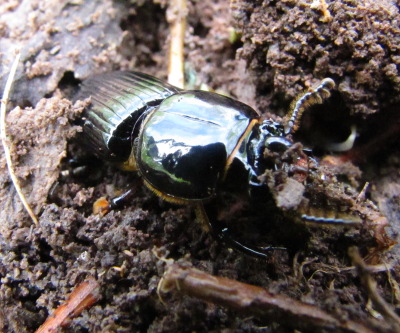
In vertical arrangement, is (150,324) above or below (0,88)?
below

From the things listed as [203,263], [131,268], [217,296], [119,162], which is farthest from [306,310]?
[119,162]

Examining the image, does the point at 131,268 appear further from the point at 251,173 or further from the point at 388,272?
the point at 388,272

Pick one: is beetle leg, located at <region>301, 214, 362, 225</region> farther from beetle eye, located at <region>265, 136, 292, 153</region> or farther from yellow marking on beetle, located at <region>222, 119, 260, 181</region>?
yellow marking on beetle, located at <region>222, 119, 260, 181</region>

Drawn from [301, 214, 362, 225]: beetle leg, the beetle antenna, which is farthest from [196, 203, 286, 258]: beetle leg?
the beetle antenna

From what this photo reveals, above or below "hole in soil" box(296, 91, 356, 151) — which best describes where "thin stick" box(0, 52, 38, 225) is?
below

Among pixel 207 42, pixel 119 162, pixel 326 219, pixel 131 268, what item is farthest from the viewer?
pixel 207 42

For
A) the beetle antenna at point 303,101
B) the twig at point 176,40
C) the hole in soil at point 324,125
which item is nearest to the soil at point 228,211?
the hole in soil at point 324,125

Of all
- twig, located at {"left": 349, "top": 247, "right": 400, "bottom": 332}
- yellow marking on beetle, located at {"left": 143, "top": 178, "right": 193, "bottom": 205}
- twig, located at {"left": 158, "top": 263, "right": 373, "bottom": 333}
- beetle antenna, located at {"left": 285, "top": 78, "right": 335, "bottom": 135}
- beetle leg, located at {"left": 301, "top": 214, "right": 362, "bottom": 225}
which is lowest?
yellow marking on beetle, located at {"left": 143, "top": 178, "right": 193, "bottom": 205}
